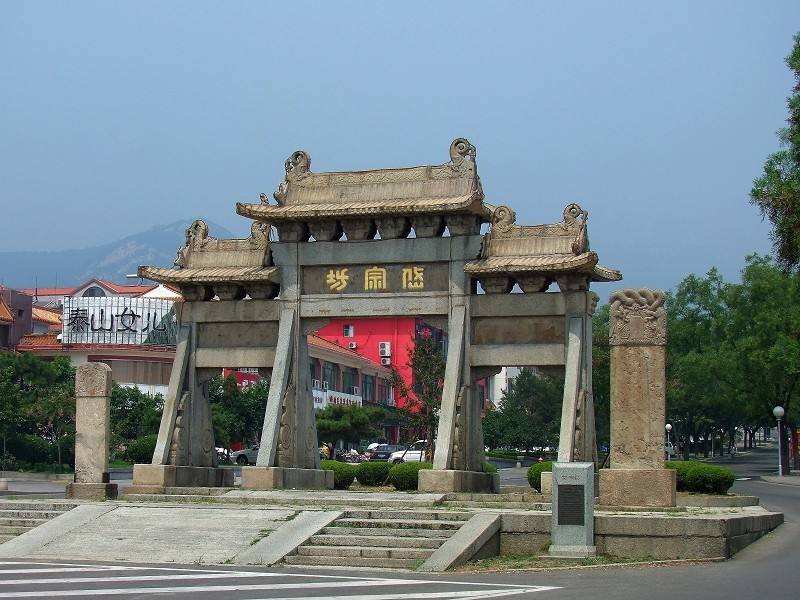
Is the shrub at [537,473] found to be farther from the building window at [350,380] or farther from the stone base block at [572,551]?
the building window at [350,380]

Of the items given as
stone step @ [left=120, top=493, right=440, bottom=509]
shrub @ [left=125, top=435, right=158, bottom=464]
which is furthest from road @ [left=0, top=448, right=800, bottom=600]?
shrub @ [left=125, top=435, right=158, bottom=464]

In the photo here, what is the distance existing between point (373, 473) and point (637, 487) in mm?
11561

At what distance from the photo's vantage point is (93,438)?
80.4ft

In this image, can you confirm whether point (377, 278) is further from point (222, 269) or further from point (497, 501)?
point (497, 501)

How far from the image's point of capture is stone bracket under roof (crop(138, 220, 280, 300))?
87.1 ft

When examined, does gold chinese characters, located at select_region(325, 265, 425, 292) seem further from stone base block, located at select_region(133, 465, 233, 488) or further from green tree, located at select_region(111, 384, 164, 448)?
green tree, located at select_region(111, 384, 164, 448)

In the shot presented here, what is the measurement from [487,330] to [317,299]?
3896mm

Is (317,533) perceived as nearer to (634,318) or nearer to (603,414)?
(634,318)

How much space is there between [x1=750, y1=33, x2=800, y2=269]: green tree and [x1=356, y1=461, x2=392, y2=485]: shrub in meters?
10.4

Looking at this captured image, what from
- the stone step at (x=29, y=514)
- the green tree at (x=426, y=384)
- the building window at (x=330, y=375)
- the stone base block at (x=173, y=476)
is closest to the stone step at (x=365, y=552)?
the stone step at (x=29, y=514)

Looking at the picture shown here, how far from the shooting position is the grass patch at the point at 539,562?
16.2m

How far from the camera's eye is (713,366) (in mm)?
59594

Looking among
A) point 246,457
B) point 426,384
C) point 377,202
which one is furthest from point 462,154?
point 246,457

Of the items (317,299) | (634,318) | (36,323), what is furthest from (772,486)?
(36,323)
